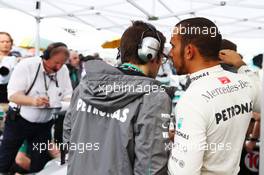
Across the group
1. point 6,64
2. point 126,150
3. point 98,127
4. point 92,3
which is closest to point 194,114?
point 126,150

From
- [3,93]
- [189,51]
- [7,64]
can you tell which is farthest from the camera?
[3,93]

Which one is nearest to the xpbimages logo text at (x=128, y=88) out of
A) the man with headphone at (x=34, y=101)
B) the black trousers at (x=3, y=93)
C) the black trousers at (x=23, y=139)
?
the man with headphone at (x=34, y=101)

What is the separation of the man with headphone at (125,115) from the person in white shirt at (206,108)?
91mm

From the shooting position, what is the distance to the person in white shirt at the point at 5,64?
3496 mm

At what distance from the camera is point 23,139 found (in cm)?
300

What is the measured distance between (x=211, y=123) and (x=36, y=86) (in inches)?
79.8

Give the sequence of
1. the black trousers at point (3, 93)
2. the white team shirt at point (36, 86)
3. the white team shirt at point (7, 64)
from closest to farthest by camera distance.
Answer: the white team shirt at point (36, 86)
the white team shirt at point (7, 64)
the black trousers at point (3, 93)

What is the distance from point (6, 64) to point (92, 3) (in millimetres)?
2982

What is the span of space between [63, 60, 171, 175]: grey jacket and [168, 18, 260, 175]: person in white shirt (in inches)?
3.3

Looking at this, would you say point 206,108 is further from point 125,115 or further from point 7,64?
point 7,64

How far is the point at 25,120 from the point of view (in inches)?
116

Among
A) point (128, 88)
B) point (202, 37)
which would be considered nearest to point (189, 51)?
point (202, 37)

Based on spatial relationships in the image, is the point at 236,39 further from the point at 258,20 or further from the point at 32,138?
the point at 32,138

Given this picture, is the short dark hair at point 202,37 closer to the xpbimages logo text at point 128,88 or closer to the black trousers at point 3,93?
the xpbimages logo text at point 128,88
